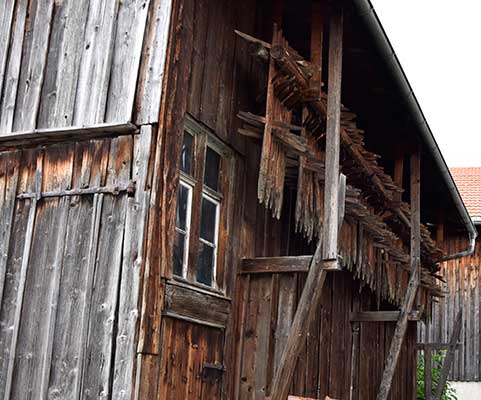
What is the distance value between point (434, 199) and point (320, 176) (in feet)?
23.5

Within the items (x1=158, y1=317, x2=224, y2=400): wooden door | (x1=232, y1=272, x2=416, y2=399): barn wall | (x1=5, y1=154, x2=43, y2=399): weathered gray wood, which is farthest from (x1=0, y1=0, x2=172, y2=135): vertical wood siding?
(x1=232, y1=272, x2=416, y2=399): barn wall

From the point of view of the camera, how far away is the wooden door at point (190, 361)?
23.9 ft

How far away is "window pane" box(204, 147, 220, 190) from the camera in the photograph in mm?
8438

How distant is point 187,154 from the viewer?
8.03 m

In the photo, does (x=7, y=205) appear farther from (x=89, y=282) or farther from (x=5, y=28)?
(x=5, y=28)

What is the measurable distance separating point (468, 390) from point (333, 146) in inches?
595

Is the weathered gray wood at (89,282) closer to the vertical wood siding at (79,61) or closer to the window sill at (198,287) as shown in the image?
the window sill at (198,287)

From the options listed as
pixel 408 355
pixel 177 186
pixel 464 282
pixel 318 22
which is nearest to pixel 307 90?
pixel 318 22

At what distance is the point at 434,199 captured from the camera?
15.5 m

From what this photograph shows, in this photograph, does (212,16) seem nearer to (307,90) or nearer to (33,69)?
(307,90)

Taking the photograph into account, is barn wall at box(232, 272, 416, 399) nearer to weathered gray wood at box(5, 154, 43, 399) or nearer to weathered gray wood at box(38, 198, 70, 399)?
weathered gray wood at box(38, 198, 70, 399)

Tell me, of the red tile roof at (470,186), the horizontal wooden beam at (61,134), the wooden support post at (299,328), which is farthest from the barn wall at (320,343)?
the red tile roof at (470,186)

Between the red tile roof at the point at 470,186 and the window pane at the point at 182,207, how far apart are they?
48.6ft

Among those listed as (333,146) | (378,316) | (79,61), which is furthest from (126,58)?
(378,316)
